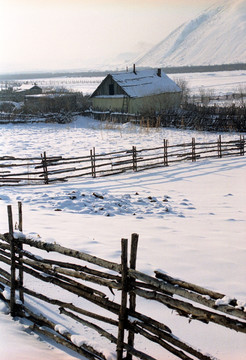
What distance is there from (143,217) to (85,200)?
82.2 inches

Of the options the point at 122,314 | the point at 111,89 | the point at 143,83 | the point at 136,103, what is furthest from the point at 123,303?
the point at 143,83

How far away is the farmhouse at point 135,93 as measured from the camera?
3475 cm

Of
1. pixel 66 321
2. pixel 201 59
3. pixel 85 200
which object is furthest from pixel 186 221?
pixel 201 59

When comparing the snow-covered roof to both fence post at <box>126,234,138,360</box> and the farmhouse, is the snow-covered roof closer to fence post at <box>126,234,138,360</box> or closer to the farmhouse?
the farmhouse

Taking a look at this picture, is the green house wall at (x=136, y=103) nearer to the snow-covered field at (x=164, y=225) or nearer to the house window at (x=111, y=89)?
the house window at (x=111, y=89)

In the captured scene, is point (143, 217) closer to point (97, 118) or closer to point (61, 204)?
point (61, 204)

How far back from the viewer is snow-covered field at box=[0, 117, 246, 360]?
13.6 feet

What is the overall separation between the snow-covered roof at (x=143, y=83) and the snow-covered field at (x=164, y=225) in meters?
17.7

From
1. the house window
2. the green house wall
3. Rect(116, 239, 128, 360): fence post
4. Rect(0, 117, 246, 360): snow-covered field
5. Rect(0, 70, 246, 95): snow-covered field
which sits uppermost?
Rect(0, 70, 246, 95): snow-covered field

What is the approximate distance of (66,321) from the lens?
438cm

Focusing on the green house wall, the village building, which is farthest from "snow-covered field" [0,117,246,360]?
the village building

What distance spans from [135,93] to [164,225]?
27.7 metres

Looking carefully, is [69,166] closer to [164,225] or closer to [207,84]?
[164,225]

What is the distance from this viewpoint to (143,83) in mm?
36219
